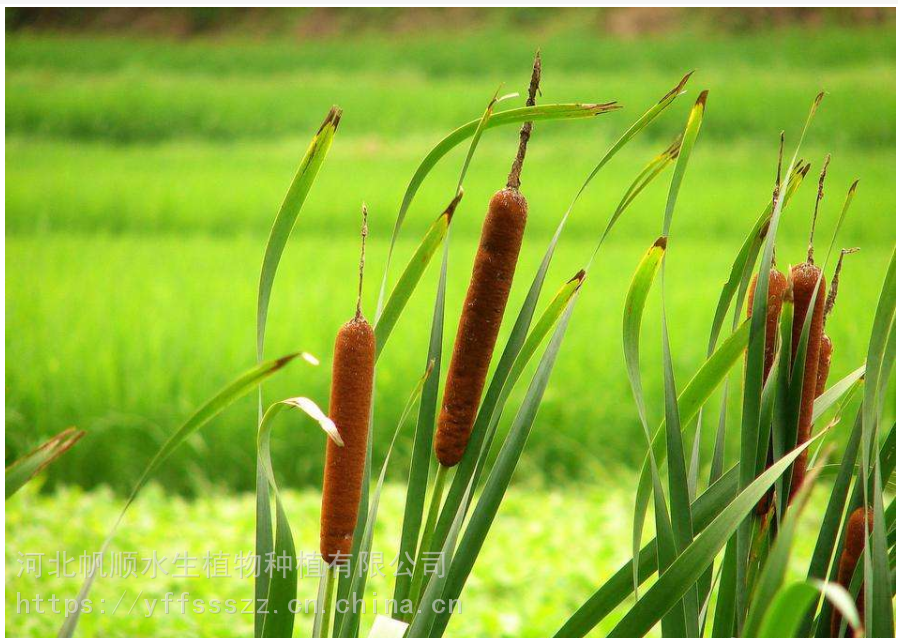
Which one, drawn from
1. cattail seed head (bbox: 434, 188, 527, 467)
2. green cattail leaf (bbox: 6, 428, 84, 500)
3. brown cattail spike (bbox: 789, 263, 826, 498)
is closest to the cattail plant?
brown cattail spike (bbox: 789, 263, 826, 498)

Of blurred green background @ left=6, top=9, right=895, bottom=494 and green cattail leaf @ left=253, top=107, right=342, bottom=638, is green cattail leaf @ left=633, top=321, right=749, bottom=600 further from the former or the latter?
blurred green background @ left=6, top=9, right=895, bottom=494

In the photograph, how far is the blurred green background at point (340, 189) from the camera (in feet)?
5.84

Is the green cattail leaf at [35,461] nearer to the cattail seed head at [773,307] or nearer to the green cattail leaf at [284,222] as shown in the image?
the green cattail leaf at [284,222]

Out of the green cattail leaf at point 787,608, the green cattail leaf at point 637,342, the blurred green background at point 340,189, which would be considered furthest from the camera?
the blurred green background at point 340,189

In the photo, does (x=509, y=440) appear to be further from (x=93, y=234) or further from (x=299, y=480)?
(x=93, y=234)

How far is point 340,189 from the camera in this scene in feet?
8.51

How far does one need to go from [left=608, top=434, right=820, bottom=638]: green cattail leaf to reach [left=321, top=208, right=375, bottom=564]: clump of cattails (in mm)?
108

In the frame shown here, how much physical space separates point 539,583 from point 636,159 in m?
1.67

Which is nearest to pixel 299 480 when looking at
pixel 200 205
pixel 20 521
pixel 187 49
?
pixel 20 521

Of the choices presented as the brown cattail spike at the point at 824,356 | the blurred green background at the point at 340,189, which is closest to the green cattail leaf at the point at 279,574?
the brown cattail spike at the point at 824,356

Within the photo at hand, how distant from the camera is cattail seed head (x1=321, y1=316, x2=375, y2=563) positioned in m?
0.30

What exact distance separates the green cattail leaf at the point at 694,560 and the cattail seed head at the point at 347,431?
0.11 m

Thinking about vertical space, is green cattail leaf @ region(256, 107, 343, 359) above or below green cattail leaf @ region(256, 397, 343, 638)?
above

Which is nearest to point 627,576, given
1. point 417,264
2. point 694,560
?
point 694,560
